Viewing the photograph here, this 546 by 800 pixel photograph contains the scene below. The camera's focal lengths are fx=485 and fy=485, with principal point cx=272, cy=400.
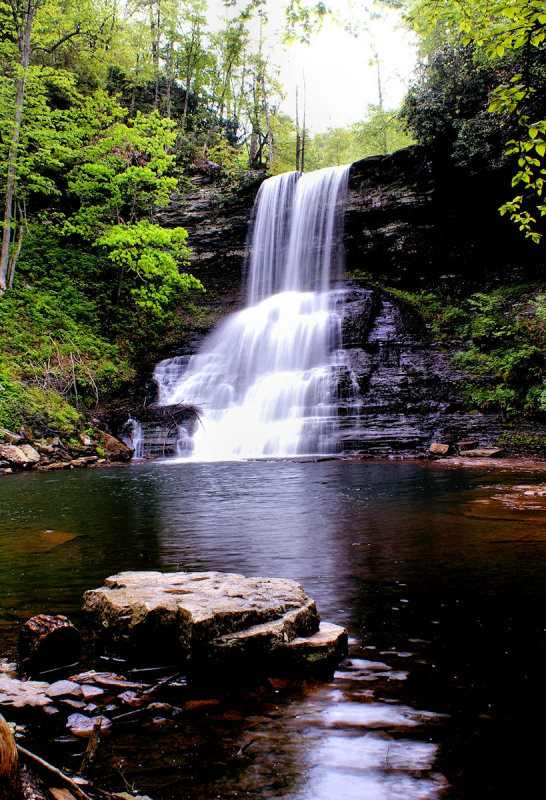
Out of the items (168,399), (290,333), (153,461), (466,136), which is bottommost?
(153,461)

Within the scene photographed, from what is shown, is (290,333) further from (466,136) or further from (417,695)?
(417,695)

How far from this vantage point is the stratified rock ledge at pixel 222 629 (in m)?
2.05

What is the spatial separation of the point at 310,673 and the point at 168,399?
1543 cm

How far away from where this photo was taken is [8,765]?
0.93 meters

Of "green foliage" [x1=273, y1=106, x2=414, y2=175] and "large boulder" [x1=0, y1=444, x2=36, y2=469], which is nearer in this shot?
"large boulder" [x1=0, y1=444, x2=36, y2=469]

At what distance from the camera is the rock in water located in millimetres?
905

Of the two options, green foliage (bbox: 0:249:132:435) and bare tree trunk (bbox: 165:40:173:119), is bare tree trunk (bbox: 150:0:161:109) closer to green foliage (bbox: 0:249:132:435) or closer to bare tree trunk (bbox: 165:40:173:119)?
bare tree trunk (bbox: 165:40:173:119)

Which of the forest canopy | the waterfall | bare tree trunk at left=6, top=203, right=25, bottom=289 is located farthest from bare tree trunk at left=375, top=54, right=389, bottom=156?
bare tree trunk at left=6, top=203, right=25, bottom=289

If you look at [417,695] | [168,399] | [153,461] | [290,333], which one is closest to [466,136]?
[290,333]

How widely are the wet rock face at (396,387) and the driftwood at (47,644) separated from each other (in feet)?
37.4

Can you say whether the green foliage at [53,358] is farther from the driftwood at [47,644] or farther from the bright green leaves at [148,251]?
the driftwood at [47,644]

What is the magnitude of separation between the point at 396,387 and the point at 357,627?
12621 millimetres

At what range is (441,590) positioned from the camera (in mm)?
3016

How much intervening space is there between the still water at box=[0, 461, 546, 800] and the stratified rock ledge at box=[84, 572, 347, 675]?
0.14 meters
